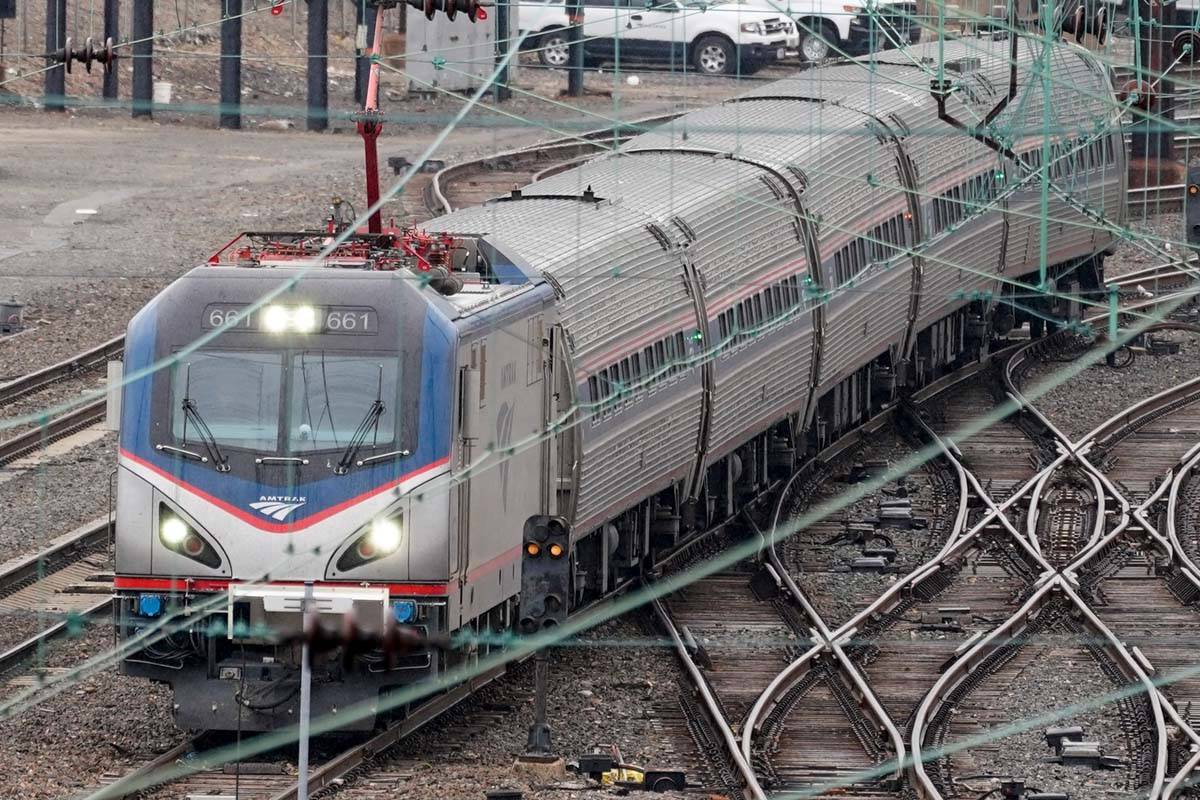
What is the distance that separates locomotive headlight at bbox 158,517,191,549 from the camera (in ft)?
50.2

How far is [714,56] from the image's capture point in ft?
166

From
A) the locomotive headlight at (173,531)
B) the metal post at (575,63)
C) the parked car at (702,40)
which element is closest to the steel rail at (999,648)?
the locomotive headlight at (173,531)

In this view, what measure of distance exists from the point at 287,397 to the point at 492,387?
4.52 ft

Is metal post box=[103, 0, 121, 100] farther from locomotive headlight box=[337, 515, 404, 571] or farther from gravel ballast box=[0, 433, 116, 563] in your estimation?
locomotive headlight box=[337, 515, 404, 571]

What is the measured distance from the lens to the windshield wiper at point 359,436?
15.2 m

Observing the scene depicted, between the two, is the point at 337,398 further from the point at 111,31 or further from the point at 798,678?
the point at 111,31

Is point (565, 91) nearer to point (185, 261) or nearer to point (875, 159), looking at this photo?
point (185, 261)

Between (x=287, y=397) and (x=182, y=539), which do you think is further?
(x=287, y=397)

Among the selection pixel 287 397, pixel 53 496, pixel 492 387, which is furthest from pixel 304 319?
pixel 53 496

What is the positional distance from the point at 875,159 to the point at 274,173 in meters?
15.4

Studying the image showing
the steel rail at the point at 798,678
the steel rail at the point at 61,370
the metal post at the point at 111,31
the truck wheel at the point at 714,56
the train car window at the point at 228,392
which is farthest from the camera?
the truck wheel at the point at 714,56

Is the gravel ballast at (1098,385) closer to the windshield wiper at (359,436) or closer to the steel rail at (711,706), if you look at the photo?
the steel rail at (711,706)

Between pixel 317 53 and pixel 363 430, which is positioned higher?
pixel 317 53

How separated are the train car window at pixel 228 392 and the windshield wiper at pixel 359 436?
0.07m
